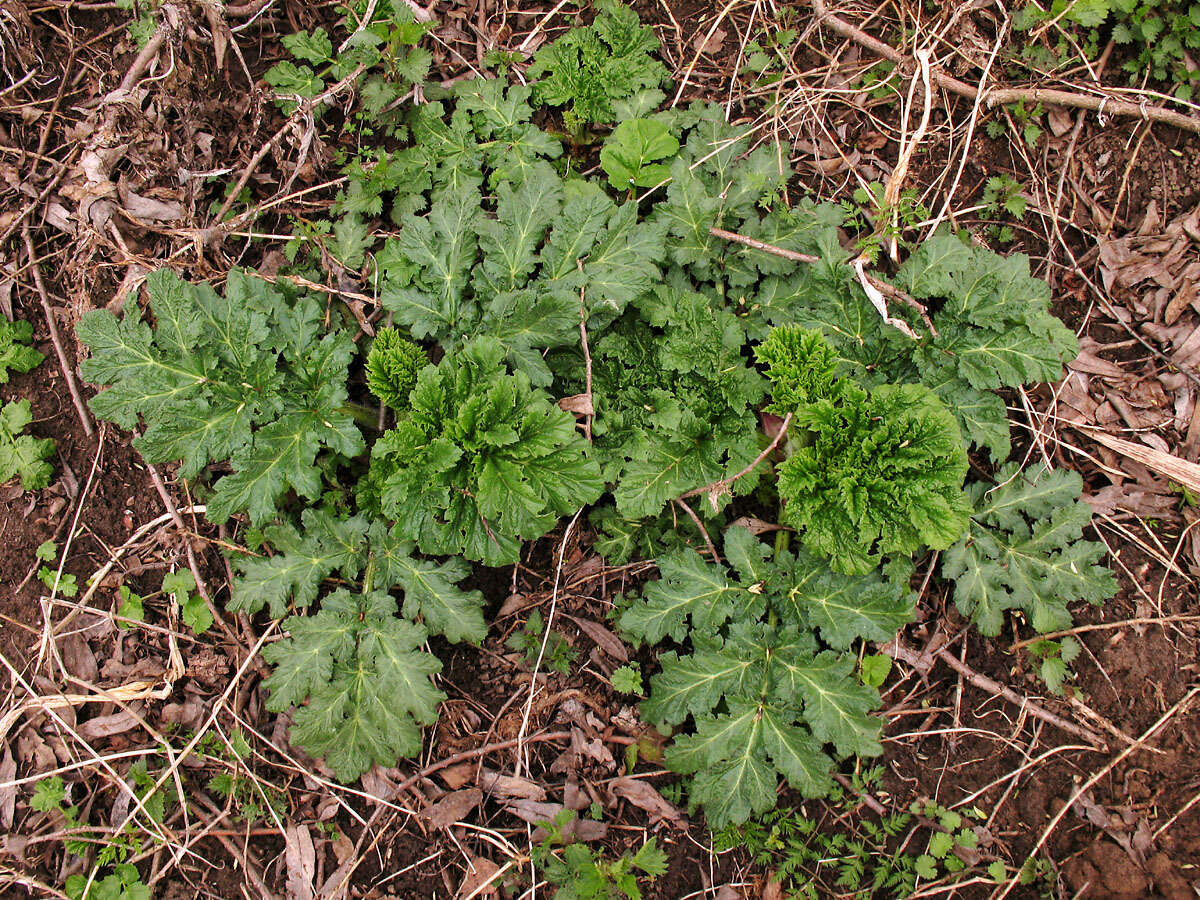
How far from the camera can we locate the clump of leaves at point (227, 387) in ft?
11.0

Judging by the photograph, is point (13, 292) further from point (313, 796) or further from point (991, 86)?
point (991, 86)

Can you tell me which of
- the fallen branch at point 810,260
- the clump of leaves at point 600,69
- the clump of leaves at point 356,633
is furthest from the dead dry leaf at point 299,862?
the clump of leaves at point 600,69

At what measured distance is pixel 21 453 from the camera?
400 cm

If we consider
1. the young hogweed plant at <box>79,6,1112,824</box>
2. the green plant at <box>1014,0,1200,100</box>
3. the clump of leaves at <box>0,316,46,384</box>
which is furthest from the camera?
the green plant at <box>1014,0,1200,100</box>

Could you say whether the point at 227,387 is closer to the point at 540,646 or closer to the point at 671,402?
the point at 540,646

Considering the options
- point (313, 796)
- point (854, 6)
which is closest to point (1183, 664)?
point (854, 6)

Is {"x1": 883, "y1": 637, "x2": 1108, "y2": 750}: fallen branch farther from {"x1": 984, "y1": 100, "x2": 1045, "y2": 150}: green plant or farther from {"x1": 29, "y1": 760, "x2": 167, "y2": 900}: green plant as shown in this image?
{"x1": 29, "y1": 760, "x2": 167, "y2": 900}: green plant

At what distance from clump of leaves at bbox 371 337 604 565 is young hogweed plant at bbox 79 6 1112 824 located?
13 millimetres

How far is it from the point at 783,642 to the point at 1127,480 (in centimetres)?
221

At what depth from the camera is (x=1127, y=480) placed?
409 cm

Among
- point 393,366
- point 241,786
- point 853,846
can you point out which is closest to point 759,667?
point 853,846

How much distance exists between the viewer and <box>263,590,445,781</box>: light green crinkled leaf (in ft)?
11.0


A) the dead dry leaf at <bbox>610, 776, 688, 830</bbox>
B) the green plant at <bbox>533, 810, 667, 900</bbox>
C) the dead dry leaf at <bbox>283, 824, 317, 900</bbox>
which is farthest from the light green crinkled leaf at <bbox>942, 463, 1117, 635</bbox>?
the dead dry leaf at <bbox>283, 824, 317, 900</bbox>

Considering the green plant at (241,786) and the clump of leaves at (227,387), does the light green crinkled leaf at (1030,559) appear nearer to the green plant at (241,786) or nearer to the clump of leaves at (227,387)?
the clump of leaves at (227,387)
